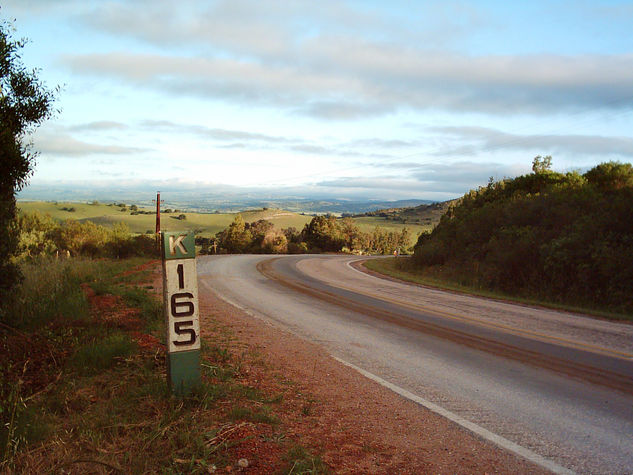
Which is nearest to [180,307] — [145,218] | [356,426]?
[356,426]

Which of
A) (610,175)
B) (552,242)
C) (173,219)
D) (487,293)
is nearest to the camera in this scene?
(552,242)

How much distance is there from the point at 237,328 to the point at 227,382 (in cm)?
393

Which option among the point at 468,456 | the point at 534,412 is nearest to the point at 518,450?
the point at 468,456

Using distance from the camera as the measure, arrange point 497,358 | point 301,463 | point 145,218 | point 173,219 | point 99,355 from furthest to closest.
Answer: point 173,219, point 145,218, point 497,358, point 99,355, point 301,463

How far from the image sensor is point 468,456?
3.98 metres

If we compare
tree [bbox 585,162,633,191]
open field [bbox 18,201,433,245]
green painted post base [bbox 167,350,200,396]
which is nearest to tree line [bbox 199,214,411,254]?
open field [bbox 18,201,433,245]

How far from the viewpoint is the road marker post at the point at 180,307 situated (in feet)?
14.3

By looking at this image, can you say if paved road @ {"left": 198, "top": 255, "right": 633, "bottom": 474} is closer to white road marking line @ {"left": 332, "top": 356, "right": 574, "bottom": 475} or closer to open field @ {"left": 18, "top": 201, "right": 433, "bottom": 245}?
white road marking line @ {"left": 332, "top": 356, "right": 574, "bottom": 475}

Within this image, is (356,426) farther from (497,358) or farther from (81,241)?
(81,241)

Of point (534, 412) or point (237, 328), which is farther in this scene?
point (237, 328)

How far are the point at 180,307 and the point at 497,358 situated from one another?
5.39 metres

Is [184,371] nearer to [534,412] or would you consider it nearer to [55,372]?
[55,372]

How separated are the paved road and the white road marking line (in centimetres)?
8

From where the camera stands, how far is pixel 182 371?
14.7 feet
